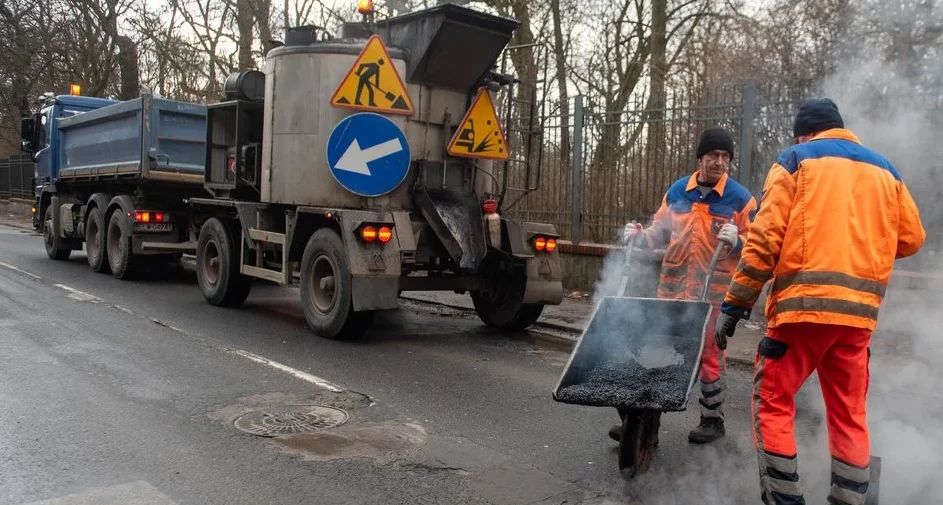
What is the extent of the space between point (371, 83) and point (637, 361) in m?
4.09

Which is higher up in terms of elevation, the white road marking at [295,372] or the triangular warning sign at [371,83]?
the triangular warning sign at [371,83]

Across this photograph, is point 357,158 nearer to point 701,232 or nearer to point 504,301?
point 504,301

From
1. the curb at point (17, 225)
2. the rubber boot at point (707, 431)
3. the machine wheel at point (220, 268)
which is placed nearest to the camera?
the rubber boot at point (707, 431)

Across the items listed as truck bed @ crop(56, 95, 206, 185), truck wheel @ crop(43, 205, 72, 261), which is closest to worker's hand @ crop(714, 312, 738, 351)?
truck bed @ crop(56, 95, 206, 185)

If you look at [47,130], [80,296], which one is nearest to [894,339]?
[80,296]

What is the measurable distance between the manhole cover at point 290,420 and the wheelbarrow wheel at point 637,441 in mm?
1802

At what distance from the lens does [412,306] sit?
10188 mm

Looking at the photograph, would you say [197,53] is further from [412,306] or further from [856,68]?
[856,68]

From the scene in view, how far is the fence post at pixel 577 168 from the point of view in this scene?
1091 cm

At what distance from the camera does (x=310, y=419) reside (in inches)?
191

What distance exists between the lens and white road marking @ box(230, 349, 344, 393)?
561 centimetres

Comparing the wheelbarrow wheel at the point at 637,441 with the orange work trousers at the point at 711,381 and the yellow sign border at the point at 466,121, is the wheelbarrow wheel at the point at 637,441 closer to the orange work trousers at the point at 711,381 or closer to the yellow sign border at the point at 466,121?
the orange work trousers at the point at 711,381

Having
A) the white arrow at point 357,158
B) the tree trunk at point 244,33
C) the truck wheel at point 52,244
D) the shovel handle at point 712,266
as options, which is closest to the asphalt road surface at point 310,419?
the shovel handle at point 712,266

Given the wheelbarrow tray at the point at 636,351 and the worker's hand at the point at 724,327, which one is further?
the wheelbarrow tray at the point at 636,351
